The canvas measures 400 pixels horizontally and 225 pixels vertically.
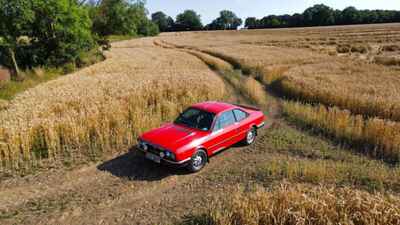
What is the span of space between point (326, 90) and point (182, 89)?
7.37 meters

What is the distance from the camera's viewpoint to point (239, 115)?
8.27 m

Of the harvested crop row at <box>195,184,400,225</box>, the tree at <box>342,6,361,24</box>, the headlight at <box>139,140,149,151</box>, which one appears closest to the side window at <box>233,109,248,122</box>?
the headlight at <box>139,140,149,151</box>

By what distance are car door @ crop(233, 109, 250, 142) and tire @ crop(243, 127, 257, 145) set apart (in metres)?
0.17

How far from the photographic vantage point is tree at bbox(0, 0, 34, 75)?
17439 millimetres

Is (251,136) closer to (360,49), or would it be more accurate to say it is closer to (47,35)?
(47,35)

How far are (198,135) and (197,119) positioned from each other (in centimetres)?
79

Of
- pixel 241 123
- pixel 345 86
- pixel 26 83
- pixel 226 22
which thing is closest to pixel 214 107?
pixel 241 123

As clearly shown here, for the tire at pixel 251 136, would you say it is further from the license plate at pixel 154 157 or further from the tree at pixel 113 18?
the tree at pixel 113 18

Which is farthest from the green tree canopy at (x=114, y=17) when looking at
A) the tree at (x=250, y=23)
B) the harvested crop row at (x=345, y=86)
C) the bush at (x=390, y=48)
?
the tree at (x=250, y=23)

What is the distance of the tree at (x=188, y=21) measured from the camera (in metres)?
138

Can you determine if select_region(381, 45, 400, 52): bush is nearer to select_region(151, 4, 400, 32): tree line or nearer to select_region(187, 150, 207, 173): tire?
select_region(187, 150, 207, 173): tire

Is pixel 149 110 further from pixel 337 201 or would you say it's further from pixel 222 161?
pixel 337 201

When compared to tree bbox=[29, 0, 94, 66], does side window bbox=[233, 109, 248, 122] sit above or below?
below

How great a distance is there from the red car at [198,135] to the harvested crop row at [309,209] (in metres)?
2.17
